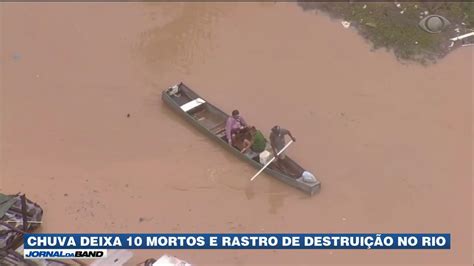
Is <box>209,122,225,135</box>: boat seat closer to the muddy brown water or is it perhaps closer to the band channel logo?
the muddy brown water

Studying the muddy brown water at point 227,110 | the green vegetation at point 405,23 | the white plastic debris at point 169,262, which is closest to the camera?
the white plastic debris at point 169,262

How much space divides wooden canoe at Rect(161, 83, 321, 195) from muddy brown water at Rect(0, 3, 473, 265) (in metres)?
0.25

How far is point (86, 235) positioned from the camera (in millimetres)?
11438

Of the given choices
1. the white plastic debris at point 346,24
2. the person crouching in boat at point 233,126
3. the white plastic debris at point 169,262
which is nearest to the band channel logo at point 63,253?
the white plastic debris at point 169,262

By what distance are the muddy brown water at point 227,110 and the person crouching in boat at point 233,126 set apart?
1.65 feet

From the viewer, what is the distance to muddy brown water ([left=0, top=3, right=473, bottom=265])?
462 inches

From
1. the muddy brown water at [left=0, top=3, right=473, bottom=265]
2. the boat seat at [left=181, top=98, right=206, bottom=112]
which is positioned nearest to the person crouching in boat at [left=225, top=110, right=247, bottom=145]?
the muddy brown water at [left=0, top=3, right=473, bottom=265]

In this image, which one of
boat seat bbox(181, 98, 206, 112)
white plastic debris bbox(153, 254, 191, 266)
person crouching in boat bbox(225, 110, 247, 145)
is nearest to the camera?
white plastic debris bbox(153, 254, 191, 266)

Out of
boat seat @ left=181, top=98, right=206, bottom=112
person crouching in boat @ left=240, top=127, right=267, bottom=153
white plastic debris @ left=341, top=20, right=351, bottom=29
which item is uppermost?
white plastic debris @ left=341, top=20, right=351, bottom=29

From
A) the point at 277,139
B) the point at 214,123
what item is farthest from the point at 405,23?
the point at 277,139

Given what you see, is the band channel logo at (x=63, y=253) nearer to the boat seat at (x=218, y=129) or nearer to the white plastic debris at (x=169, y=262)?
the white plastic debris at (x=169, y=262)

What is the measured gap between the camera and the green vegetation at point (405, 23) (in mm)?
15445

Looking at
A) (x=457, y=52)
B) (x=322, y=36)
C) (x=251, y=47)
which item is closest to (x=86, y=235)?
(x=251, y=47)

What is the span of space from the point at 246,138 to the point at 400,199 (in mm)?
3369
